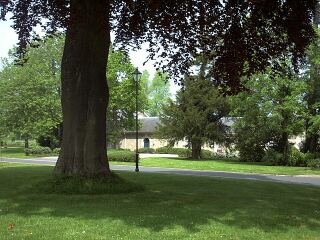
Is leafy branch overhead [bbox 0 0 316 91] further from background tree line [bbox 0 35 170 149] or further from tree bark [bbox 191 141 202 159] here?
background tree line [bbox 0 35 170 149]

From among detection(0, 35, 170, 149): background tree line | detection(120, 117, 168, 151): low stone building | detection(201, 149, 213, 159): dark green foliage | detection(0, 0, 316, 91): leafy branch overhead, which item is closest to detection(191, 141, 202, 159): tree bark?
detection(201, 149, 213, 159): dark green foliage

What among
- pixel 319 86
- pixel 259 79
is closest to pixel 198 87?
pixel 259 79

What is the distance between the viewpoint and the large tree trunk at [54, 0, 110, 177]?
15.0 meters

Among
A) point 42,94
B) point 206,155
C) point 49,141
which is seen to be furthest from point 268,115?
point 49,141

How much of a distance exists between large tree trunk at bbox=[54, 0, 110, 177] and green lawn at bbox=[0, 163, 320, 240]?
4.98ft

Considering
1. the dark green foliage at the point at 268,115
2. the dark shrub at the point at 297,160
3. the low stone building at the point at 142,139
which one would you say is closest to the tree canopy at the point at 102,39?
the dark green foliage at the point at 268,115

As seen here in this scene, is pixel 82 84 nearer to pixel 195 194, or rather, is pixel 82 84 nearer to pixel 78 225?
pixel 195 194

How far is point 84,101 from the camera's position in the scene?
49.7 ft

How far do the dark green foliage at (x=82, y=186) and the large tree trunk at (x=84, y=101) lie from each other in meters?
0.33

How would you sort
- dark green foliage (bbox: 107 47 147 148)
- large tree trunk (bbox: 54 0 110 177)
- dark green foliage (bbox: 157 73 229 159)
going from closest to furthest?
large tree trunk (bbox: 54 0 110 177), dark green foliage (bbox: 157 73 229 159), dark green foliage (bbox: 107 47 147 148)

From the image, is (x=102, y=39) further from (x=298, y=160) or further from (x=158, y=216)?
(x=298, y=160)

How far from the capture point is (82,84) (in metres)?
15.2

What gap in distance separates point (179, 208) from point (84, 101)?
5028 mm

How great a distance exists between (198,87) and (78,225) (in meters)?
43.8
